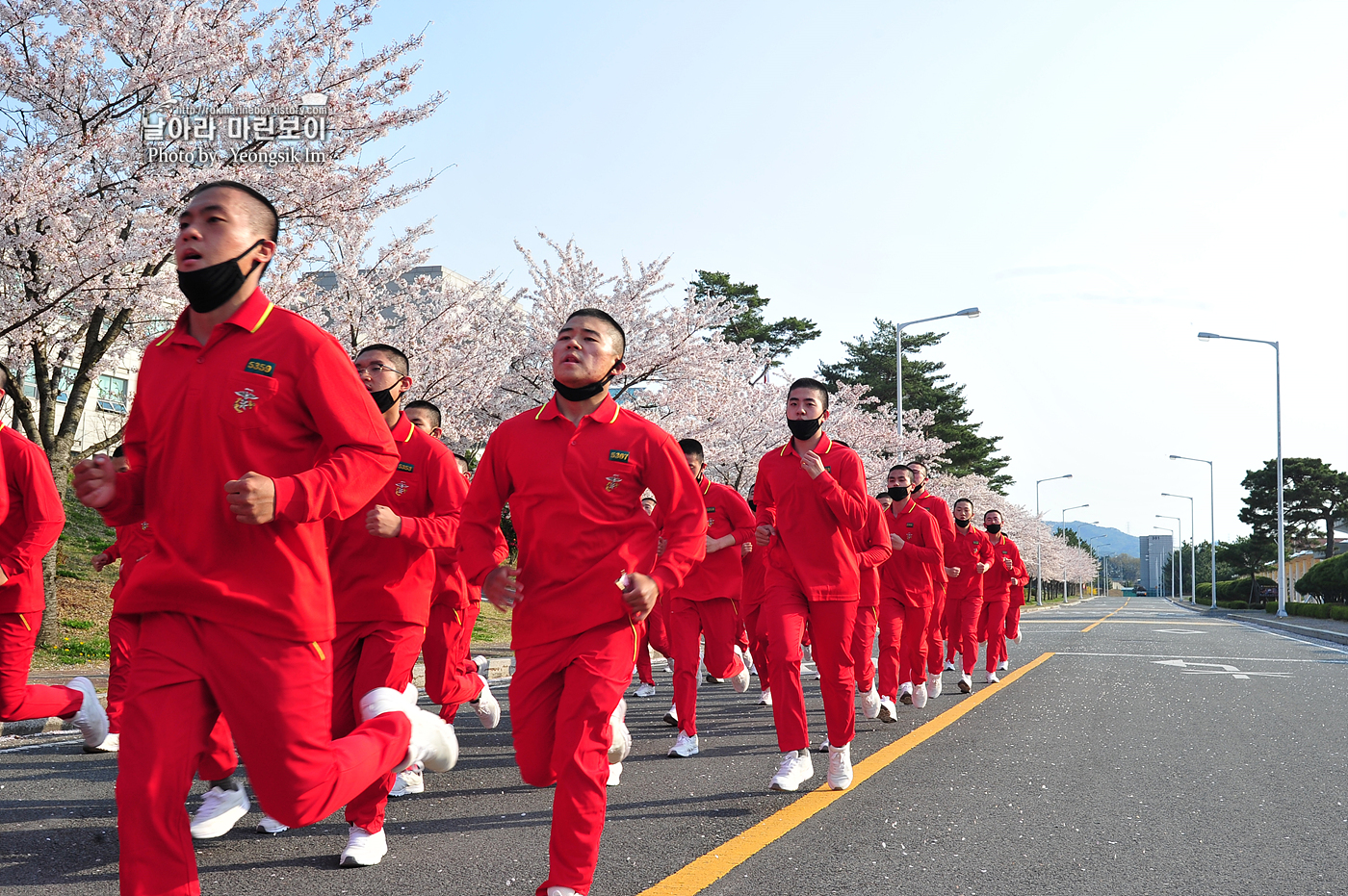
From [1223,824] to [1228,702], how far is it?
6.43 meters

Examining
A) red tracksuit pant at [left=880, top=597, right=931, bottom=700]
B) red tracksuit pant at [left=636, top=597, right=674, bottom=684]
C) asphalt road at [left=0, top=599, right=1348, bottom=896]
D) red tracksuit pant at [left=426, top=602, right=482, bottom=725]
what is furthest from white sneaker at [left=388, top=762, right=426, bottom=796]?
red tracksuit pant at [left=880, top=597, right=931, bottom=700]

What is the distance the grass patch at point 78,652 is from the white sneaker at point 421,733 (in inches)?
438

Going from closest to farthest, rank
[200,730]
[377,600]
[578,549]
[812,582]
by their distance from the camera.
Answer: [200,730]
[578,549]
[377,600]
[812,582]

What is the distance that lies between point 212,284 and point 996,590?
460 inches

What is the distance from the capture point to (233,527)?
2990 mm

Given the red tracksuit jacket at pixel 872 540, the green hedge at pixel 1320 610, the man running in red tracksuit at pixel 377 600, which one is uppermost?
the red tracksuit jacket at pixel 872 540

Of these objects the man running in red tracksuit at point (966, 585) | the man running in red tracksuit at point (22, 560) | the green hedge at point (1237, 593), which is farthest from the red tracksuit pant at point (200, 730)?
the green hedge at point (1237, 593)

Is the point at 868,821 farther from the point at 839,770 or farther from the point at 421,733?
the point at 421,733

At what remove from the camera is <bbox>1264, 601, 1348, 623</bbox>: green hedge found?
38697mm

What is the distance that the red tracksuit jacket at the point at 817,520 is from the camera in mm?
6398

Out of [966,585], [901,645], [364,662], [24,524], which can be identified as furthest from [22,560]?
[966,585]

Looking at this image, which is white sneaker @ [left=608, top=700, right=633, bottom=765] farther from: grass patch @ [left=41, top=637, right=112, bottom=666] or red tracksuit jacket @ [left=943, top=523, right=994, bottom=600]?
grass patch @ [left=41, top=637, right=112, bottom=666]

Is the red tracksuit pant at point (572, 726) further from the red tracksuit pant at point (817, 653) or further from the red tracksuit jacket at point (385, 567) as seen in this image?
the red tracksuit pant at point (817, 653)

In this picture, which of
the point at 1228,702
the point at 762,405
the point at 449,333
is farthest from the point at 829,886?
the point at 762,405
